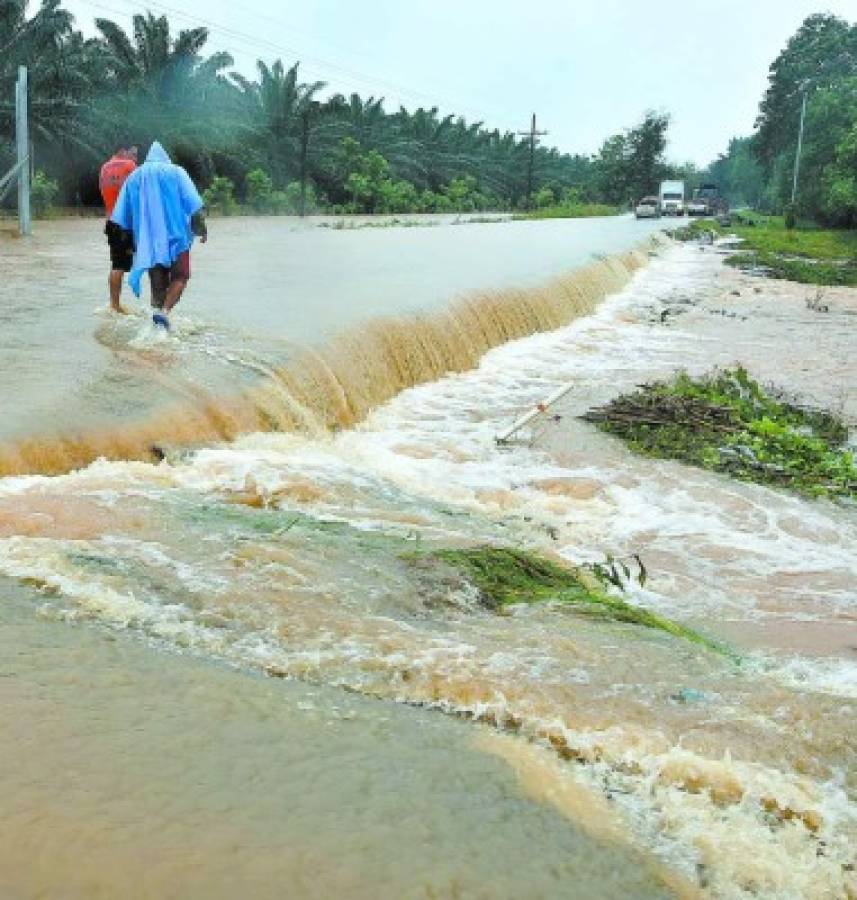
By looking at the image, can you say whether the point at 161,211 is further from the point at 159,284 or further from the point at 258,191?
the point at 258,191

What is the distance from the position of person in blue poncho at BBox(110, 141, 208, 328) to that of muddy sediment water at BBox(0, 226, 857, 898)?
2.15m

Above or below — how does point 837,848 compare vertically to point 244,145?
below

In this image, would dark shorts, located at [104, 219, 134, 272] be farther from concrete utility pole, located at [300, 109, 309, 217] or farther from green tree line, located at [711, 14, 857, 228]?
green tree line, located at [711, 14, 857, 228]

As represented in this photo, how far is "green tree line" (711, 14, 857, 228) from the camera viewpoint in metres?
38.2

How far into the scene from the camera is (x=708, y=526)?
5.88 metres

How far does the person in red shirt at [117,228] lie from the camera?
26.0 feet

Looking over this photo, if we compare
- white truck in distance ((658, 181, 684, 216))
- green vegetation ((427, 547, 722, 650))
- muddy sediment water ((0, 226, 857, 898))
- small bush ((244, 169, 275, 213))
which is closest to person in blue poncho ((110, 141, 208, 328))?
muddy sediment water ((0, 226, 857, 898))

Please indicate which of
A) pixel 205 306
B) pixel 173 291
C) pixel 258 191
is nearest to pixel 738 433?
pixel 173 291

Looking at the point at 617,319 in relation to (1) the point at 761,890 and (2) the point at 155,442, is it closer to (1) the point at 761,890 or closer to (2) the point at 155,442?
(2) the point at 155,442

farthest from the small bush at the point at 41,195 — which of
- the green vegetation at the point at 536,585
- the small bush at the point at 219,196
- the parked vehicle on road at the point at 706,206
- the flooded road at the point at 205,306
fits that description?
the parked vehicle on road at the point at 706,206

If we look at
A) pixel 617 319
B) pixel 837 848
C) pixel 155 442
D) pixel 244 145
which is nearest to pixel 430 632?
pixel 837 848

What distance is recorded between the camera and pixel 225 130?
34625 millimetres

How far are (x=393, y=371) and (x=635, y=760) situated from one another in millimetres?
6501

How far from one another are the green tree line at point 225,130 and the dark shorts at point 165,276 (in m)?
19.6
